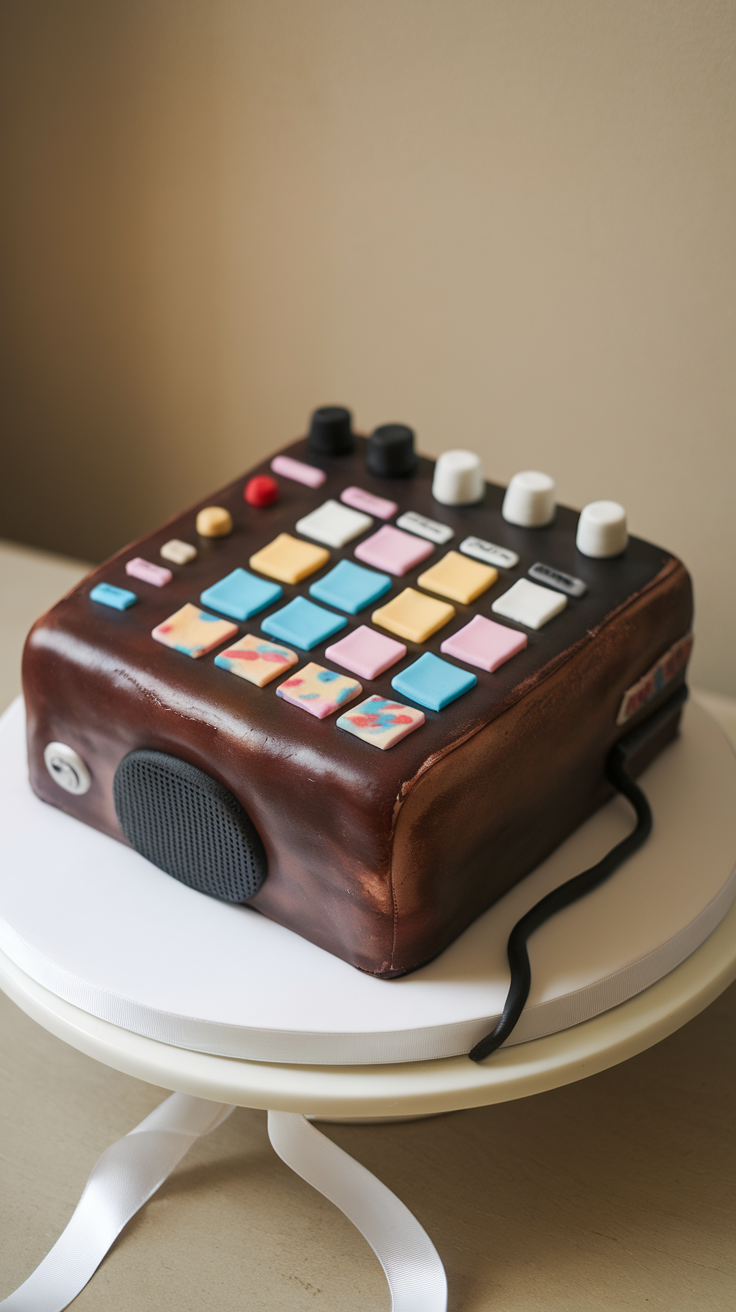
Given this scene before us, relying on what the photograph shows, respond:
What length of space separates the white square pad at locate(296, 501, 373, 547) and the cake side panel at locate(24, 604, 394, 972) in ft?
0.39

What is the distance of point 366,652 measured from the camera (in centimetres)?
52

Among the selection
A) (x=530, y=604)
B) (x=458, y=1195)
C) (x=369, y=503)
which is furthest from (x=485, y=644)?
(x=458, y=1195)

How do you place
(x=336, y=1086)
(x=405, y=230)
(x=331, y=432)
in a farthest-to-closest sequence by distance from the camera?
(x=405, y=230)
(x=331, y=432)
(x=336, y=1086)

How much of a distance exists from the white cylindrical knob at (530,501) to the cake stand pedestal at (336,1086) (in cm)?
18

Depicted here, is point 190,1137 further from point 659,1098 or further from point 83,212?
point 83,212

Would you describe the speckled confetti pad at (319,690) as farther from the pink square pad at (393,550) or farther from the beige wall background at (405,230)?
the beige wall background at (405,230)

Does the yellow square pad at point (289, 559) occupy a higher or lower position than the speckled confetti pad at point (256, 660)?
higher

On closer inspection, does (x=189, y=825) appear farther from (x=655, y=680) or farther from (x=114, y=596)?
(x=655, y=680)

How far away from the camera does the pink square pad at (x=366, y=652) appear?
1.69 ft

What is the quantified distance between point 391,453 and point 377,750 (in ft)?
0.77

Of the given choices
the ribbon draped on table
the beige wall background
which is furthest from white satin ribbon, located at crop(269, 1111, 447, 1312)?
the beige wall background

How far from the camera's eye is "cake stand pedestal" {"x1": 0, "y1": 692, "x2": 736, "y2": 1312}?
1.53 ft

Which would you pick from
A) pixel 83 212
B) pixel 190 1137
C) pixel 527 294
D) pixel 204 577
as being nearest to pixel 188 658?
pixel 204 577

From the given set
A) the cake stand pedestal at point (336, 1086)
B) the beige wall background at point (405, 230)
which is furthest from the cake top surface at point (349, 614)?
the beige wall background at point (405, 230)
